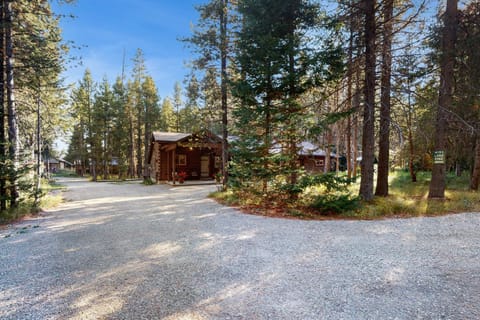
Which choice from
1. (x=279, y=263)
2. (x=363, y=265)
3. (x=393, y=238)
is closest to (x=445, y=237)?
(x=393, y=238)

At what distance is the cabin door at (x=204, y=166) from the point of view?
19812 millimetres

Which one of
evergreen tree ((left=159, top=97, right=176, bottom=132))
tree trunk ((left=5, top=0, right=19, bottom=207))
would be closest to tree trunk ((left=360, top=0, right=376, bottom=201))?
tree trunk ((left=5, top=0, right=19, bottom=207))

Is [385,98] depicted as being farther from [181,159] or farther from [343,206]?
[181,159]

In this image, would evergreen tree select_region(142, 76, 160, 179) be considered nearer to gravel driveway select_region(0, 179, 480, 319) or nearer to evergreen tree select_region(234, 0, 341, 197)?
evergreen tree select_region(234, 0, 341, 197)

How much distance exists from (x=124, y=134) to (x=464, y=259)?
1239 inches

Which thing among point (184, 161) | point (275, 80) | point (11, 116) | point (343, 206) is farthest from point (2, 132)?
point (184, 161)

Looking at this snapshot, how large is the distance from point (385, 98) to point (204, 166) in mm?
14569

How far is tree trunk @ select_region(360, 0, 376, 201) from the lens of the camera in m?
7.27

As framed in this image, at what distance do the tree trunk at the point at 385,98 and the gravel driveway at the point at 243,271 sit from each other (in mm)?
3192

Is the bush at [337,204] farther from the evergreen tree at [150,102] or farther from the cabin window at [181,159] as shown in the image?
the evergreen tree at [150,102]

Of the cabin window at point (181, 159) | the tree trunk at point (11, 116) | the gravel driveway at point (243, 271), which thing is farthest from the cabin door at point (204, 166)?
the gravel driveway at point (243, 271)

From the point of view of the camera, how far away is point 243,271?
329cm

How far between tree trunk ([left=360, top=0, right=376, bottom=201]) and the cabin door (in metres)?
14.1

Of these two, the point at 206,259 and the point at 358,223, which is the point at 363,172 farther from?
the point at 206,259
